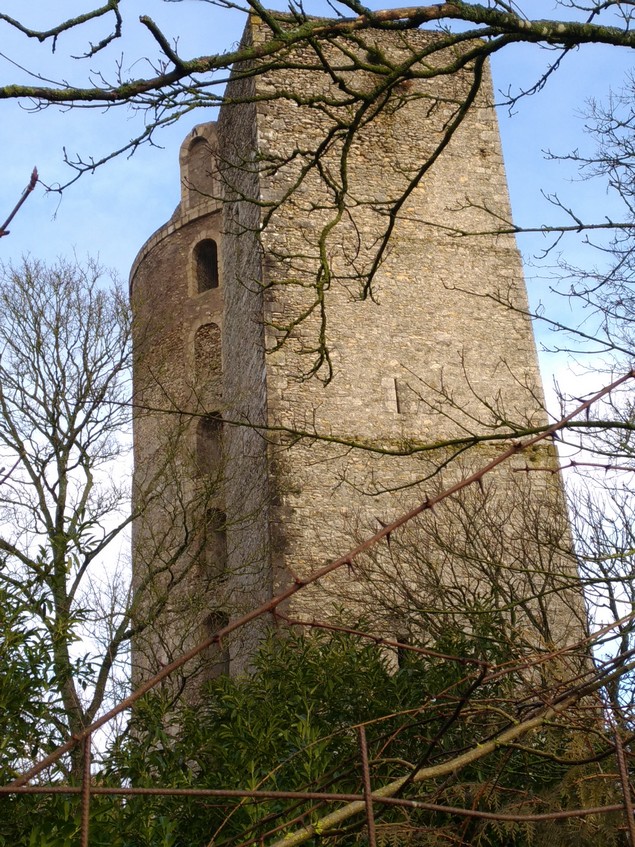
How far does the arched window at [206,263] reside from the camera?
18375 mm

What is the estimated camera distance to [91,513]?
36.8 ft

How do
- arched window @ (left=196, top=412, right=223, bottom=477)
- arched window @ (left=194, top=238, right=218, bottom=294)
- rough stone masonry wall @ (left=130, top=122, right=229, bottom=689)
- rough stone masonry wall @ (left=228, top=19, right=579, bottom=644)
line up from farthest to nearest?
1. arched window @ (left=194, top=238, right=218, bottom=294)
2. arched window @ (left=196, top=412, right=223, bottom=477)
3. rough stone masonry wall @ (left=130, top=122, right=229, bottom=689)
4. rough stone masonry wall @ (left=228, top=19, right=579, bottom=644)

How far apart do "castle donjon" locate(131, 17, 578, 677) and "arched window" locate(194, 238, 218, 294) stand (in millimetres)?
3740

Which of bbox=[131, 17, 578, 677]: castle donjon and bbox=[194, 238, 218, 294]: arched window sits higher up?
bbox=[194, 238, 218, 294]: arched window

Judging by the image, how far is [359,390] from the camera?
11.7 metres

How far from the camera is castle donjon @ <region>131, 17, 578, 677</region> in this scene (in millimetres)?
10656

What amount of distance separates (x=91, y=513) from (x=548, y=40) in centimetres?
805

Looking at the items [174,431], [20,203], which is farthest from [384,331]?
[20,203]

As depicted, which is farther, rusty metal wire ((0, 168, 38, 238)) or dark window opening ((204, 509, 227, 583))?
dark window opening ((204, 509, 227, 583))

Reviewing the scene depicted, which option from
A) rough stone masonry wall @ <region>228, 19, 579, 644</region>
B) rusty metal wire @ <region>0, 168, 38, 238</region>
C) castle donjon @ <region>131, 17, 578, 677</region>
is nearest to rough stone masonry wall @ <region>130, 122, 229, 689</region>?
castle donjon @ <region>131, 17, 578, 677</region>

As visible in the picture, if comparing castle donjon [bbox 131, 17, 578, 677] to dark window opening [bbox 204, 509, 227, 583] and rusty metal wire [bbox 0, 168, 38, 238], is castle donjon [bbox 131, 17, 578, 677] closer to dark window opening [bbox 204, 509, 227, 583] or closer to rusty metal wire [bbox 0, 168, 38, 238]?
dark window opening [bbox 204, 509, 227, 583]

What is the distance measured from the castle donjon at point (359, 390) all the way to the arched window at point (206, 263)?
12.3 feet

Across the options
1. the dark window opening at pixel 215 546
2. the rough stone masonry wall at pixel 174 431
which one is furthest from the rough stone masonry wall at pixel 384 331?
the dark window opening at pixel 215 546

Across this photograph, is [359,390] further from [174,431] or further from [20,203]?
[20,203]
